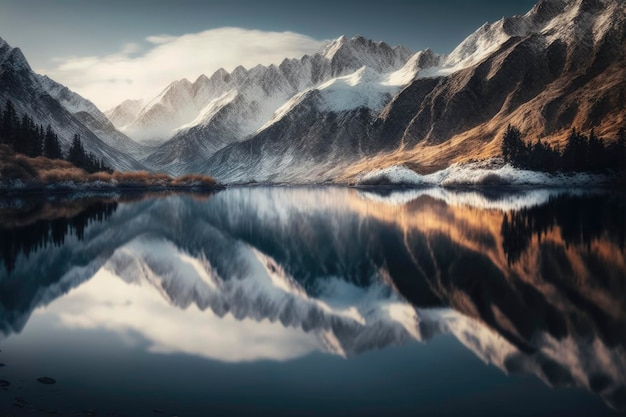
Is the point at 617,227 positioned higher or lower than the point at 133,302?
higher

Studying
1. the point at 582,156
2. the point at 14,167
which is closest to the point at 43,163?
the point at 14,167

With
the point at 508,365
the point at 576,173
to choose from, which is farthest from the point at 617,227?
the point at 576,173

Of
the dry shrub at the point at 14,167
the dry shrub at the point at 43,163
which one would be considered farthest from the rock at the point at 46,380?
the dry shrub at the point at 43,163

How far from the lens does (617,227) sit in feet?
189

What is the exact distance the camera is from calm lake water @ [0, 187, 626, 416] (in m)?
18.5

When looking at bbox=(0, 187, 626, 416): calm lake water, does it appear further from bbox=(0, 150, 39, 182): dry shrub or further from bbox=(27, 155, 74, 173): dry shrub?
bbox=(27, 155, 74, 173): dry shrub

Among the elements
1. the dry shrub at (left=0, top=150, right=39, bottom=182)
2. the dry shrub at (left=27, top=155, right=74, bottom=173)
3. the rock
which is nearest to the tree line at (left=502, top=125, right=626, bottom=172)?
the dry shrub at (left=27, top=155, right=74, bottom=173)

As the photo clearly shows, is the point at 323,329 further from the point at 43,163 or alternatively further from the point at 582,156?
the point at 43,163

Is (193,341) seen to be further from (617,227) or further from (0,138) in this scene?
(0,138)

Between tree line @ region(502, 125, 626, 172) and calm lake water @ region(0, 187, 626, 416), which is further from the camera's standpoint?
tree line @ region(502, 125, 626, 172)

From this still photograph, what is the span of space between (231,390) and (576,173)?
193 m

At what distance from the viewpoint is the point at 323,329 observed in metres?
26.3

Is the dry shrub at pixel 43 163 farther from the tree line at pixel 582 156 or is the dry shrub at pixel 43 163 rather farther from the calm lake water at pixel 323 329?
the tree line at pixel 582 156

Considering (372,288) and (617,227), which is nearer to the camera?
(372,288)
